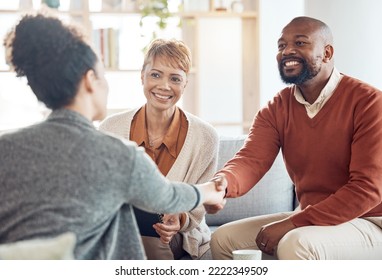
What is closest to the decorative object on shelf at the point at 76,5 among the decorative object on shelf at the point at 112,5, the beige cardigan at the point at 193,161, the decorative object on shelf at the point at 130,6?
the decorative object on shelf at the point at 112,5

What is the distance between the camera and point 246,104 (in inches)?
176

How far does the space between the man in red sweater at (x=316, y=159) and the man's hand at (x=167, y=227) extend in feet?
0.57

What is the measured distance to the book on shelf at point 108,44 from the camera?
13.8 feet

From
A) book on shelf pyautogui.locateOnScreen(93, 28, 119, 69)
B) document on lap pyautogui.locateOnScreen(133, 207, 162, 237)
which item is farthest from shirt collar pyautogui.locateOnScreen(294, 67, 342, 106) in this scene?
book on shelf pyautogui.locateOnScreen(93, 28, 119, 69)

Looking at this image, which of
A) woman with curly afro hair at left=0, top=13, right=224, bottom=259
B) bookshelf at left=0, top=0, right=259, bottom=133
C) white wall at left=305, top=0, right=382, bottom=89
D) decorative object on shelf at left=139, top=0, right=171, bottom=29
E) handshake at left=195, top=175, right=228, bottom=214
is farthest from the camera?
bookshelf at left=0, top=0, right=259, bottom=133

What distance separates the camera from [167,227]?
218cm

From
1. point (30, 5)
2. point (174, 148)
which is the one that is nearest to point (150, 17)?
point (30, 5)

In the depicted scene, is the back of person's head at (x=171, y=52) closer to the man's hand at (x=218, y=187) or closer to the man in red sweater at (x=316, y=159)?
the man in red sweater at (x=316, y=159)

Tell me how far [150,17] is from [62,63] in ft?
9.09

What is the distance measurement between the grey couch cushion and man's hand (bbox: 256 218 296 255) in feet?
1.65

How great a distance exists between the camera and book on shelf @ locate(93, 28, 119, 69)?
13.8 ft

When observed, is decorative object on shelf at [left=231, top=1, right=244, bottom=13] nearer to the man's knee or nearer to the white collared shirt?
the white collared shirt

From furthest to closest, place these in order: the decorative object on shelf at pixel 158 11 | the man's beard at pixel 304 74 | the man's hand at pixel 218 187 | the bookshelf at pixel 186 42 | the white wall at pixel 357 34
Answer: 1. the bookshelf at pixel 186 42
2. the decorative object on shelf at pixel 158 11
3. the white wall at pixel 357 34
4. the man's beard at pixel 304 74
5. the man's hand at pixel 218 187
